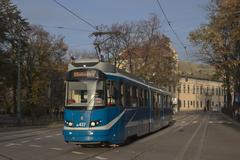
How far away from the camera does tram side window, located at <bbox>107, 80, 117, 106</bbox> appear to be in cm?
1762

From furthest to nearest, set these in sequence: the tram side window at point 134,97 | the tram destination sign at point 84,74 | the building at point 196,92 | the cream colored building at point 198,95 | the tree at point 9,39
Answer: the cream colored building at point 198,95 → the building at point 196,92 → the tree at point 9,39 → the tram side window at point 134,97 → the tram destination sign at point 84,74

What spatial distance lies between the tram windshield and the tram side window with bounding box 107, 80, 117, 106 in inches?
11.4

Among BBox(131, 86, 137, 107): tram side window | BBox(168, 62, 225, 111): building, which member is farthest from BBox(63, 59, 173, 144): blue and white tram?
BBox(168, 62, 225, 111): building

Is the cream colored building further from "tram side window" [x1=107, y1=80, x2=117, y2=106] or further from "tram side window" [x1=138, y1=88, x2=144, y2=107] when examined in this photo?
"tram side window" [x1=107, y1=80, x2=117, y2=106]

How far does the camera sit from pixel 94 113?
1712cm

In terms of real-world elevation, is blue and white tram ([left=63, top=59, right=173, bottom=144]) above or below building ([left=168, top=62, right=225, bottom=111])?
below

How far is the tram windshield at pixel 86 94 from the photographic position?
17.2m

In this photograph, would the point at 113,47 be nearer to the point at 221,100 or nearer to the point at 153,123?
the point at 153,123

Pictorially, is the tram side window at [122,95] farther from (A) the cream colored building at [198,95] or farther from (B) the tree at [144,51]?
(A) the cream colored building at [198,95]

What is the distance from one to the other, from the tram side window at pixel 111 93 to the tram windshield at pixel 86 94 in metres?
0.29

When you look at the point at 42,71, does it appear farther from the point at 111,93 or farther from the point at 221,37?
the point at 111,93

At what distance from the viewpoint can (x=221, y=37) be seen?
3809 centimetres

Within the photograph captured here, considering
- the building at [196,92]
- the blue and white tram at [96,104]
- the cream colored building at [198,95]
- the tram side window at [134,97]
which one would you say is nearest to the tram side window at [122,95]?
the blue and white tram at [96,104]

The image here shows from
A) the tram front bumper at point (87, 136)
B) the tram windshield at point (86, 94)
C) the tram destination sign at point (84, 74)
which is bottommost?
the tram front bumper at point (87, 136)
